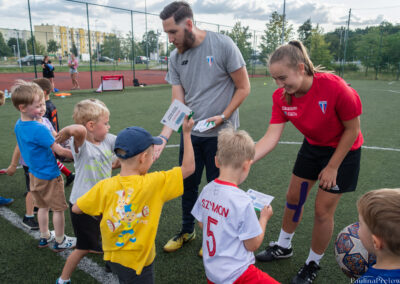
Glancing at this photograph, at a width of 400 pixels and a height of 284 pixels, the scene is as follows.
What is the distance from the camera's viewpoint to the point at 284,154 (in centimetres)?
658

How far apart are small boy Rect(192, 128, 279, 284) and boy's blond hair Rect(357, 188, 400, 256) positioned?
2.14ft

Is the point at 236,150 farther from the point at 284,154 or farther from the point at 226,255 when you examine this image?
the point at 284,154

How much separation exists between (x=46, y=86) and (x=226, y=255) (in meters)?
3.84

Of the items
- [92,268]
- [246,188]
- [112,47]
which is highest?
[112,47]

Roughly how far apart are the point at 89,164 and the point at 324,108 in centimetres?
208

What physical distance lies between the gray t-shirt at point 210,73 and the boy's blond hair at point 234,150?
1.08 m

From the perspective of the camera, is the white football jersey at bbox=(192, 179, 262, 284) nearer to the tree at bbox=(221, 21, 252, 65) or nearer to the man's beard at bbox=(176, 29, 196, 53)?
the man's beard at bbox=(176, 29, 196, 53)

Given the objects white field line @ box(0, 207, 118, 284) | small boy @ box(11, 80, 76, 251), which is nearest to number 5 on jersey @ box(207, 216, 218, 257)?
white field line @ box(0, 207, 118, 284)

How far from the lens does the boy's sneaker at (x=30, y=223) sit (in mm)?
3723

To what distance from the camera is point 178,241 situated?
11.2ft

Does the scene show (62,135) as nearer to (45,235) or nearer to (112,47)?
(45,235)

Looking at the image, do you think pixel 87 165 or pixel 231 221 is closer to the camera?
pixel 231 221

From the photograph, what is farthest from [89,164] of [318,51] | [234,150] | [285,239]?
[318,51]

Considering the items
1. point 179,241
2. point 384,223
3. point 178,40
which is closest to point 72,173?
point 179,241
